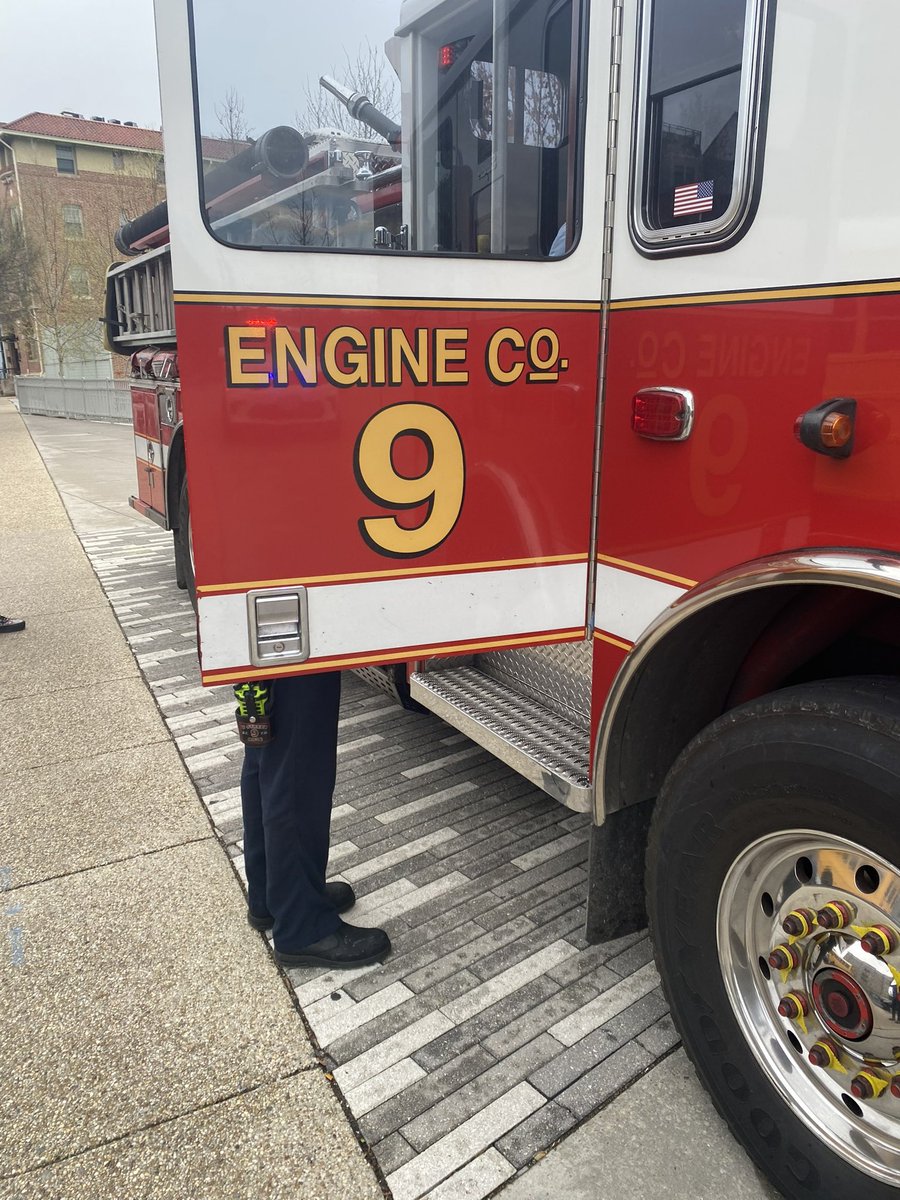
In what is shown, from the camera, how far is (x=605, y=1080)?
7.29 feet

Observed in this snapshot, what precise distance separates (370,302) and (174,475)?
426 centimetres

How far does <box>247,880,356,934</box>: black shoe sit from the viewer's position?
2.80 m

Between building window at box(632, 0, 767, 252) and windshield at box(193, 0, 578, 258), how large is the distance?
189 millimetres

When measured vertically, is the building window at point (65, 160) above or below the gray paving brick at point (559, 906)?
above

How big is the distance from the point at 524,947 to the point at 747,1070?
0.88 metres

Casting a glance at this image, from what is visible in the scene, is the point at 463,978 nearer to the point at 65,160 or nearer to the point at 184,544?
the point at 184,544

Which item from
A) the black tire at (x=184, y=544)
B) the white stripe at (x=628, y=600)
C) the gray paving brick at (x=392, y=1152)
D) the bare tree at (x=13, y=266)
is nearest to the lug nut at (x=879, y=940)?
the white stripe at (x=628, y=600)

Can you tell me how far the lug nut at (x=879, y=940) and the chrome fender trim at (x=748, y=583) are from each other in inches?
25.3

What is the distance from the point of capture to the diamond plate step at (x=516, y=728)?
2.45 metres

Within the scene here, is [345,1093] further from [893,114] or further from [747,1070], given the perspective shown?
[893,114]

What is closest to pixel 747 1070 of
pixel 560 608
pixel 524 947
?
pixel 524 947

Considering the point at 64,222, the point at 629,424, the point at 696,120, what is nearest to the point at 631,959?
the point at 629,424

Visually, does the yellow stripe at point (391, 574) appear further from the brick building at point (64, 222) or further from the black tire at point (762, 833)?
the brick building at point (64, 222)

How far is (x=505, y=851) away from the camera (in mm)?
3215
